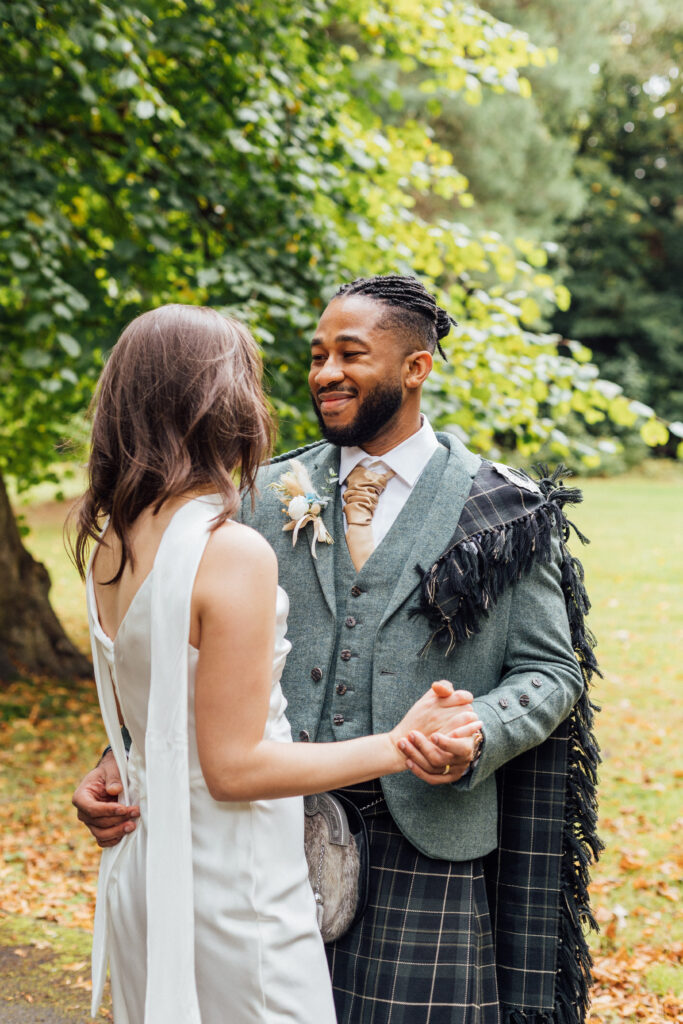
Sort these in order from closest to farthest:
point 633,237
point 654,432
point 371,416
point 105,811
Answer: point 105,811 → point 371,416 → point 654,432 → point 633,237

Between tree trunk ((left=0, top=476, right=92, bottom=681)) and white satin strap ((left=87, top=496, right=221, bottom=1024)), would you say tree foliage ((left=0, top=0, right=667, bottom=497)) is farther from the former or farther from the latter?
white satin strap ((left=87, top=496, right=221, bottom=1024))

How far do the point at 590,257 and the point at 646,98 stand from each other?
14.2ft

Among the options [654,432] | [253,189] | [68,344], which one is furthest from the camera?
[253,189]

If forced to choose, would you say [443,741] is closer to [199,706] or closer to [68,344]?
[199,706]

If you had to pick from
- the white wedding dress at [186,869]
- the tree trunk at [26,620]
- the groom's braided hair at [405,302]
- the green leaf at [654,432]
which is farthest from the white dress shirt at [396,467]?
the tree trunk at [26,620]

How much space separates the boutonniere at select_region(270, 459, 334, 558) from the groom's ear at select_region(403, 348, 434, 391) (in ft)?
Result: 1.11

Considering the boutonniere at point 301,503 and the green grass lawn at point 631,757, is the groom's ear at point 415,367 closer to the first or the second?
the boutonniere at point 301,503

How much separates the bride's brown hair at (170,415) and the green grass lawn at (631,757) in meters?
2.86

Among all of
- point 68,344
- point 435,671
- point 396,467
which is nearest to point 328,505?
point 396,467

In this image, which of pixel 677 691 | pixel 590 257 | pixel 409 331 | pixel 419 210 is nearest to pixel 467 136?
pixel 419 210

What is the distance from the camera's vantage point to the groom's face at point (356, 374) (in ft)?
7.45

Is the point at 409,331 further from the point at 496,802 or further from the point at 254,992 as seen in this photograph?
the point at 254,992

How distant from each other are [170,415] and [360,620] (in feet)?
2.46

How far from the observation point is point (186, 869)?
5.21 feet
